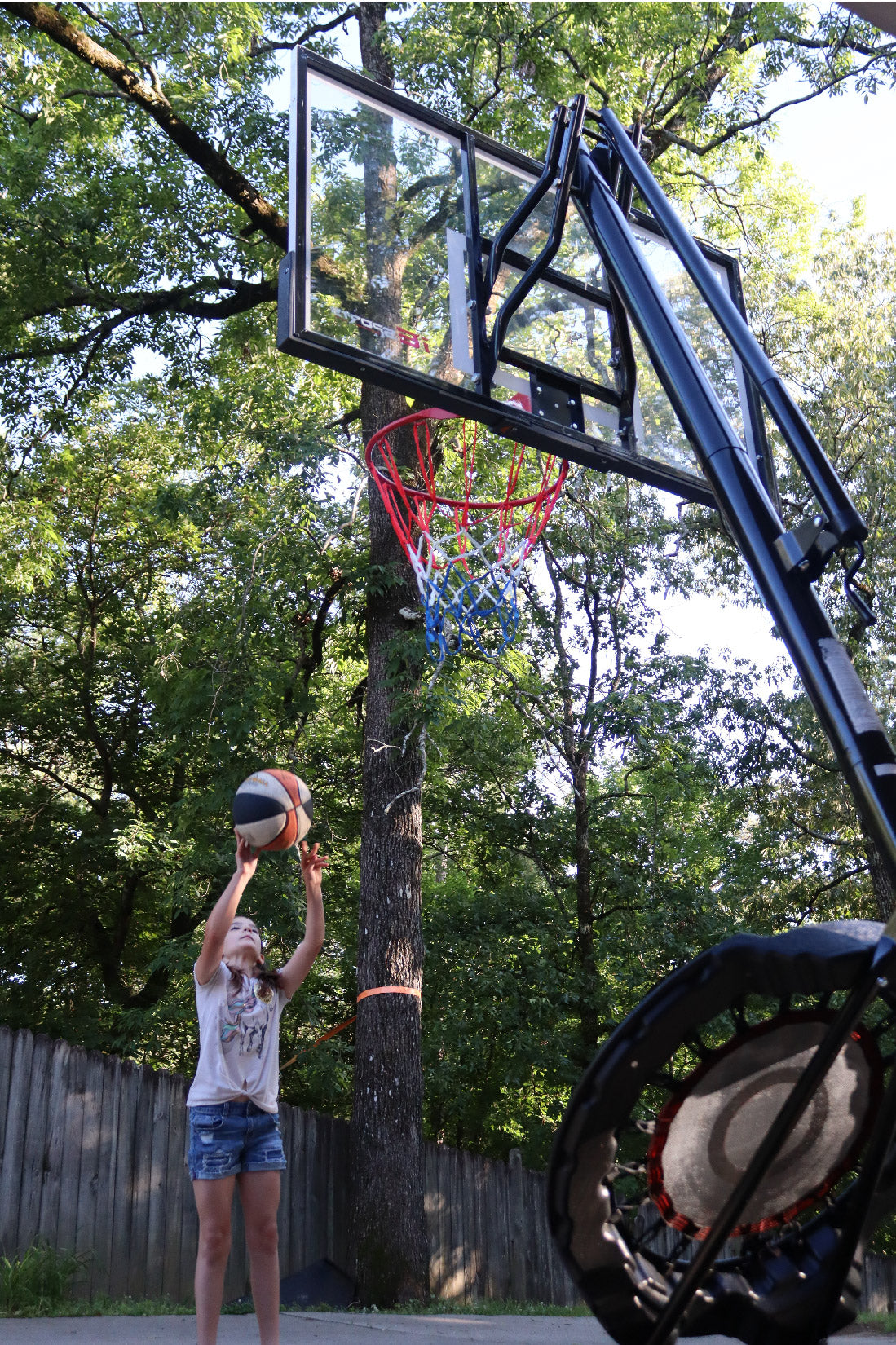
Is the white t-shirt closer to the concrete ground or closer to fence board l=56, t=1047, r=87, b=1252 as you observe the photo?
the concrete ground

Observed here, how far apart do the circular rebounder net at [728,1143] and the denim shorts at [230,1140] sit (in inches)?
94.1

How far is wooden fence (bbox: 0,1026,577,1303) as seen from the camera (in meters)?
6.70

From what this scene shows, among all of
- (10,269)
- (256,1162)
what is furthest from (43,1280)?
(10,269)

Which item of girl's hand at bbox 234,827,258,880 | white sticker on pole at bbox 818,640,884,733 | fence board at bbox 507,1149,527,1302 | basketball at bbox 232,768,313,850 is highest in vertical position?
basketball at bbox 232,768,313,850

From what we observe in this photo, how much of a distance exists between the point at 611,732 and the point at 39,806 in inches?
323

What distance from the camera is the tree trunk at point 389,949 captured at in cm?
833

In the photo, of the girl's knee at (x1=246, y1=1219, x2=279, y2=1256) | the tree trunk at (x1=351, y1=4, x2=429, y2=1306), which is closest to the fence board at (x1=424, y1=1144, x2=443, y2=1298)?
the tree trunk at (x1=351, y1=4, x2=429, y2=1306)

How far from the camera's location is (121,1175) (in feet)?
23.8

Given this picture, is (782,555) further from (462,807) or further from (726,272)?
(462,807)

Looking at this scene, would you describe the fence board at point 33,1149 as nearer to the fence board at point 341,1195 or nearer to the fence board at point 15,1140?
the fence board at point 15,1140

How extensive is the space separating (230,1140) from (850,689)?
9.13ft

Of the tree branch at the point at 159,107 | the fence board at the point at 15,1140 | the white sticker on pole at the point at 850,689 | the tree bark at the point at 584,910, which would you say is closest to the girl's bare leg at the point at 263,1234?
the white sticker on pole at the point at 850,689

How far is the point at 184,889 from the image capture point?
1086 cm

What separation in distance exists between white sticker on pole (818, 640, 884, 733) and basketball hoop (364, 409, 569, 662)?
18.2 feet
